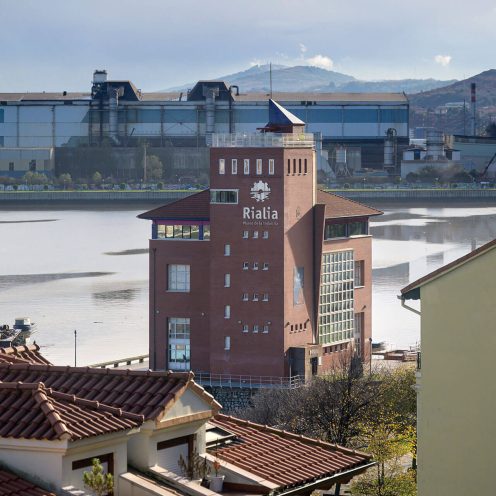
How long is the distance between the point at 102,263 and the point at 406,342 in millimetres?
24343

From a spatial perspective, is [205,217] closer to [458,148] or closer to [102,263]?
[102,263]

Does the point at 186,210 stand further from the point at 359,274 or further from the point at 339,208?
the point at 359,274

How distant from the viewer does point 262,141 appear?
32281 mm

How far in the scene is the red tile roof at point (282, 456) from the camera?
798 cm

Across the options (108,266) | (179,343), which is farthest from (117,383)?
(108,266)

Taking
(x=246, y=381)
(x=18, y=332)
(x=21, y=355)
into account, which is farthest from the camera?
(x=18, y=332)

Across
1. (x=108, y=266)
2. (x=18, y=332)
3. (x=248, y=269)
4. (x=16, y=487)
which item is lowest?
(x=108, y=266)

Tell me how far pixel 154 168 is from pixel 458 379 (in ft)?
292

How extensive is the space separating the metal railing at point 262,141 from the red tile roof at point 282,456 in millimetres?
23566

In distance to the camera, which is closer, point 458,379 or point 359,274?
point 458,379

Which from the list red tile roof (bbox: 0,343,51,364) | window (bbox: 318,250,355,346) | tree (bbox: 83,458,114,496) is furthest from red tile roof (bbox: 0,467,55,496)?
window (bbox: 318,250,355,346)

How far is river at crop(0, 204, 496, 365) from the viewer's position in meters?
36.8

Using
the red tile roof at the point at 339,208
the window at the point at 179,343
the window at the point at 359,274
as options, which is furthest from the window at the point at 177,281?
the window at the point at 359,274

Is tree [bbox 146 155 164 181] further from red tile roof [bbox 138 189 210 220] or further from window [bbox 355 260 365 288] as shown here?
red tile roof [bbox 138 189 210 220]
